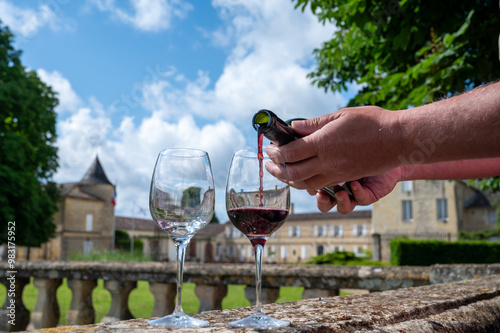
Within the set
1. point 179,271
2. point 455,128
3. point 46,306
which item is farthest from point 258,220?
point 46,306

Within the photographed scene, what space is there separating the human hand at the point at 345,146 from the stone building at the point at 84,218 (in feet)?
128

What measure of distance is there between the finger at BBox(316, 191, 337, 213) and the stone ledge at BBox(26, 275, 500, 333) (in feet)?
1.53

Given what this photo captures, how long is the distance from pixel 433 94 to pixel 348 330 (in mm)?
4369

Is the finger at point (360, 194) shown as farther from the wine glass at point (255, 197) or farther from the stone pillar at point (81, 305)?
the stone pillar at point (81, 305)

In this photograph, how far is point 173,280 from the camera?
4.20m

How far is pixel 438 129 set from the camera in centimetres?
139

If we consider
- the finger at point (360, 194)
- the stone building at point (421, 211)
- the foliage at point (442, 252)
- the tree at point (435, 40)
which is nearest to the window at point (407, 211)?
the stone building at point (421, 211)

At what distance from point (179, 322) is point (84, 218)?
42453 mm

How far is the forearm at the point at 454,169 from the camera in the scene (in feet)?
7.67

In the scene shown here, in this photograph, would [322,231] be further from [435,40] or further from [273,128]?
[273,128]

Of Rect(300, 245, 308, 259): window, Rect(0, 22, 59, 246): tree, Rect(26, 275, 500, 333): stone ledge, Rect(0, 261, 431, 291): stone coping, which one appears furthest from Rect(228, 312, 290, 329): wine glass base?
Rect(300, 245, 308, 259): window

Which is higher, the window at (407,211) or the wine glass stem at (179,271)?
the window at (407,211)

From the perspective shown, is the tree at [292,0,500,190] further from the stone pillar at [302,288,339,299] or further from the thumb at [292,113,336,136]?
the thumb at [292,113,336,136]

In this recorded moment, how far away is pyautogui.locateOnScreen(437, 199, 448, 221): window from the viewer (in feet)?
93.5
